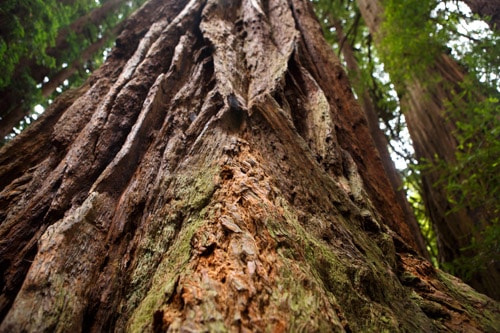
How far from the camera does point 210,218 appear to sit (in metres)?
1.43

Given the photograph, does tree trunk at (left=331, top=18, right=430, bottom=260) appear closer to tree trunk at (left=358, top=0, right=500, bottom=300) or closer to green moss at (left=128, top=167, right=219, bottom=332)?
tree trunk at (left=358, top=0, right=500, bottom=300)

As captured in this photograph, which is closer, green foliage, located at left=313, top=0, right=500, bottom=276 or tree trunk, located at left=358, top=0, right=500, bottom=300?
green foliage, located at left=313, top=0, right=500, bottom=276

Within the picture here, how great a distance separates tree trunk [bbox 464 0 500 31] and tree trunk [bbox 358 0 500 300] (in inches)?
34.3

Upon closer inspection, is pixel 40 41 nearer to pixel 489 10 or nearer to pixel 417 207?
pixel 489 10

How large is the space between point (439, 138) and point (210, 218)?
474cm

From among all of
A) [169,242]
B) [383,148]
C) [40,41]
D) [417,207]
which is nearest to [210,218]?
[169,242]

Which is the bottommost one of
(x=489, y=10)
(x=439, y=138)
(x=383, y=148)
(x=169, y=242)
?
(x=169, y=242)

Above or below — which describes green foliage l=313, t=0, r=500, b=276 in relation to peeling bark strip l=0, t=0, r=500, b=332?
above

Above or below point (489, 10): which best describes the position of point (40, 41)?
below

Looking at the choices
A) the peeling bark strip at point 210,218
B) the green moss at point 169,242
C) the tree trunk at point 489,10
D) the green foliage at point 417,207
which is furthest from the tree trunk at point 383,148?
the green moss at point 169,242

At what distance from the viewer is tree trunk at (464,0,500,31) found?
3.50 meters

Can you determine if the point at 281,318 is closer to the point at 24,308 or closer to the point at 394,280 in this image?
the point at 394,280

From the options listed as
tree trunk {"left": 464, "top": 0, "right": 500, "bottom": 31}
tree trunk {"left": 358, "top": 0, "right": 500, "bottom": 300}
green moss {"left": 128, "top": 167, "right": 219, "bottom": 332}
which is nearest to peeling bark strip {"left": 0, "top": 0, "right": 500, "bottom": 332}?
green moss {"left": 128, "top": 167, "right": 219, "bottom": 332}

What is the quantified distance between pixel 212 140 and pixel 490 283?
12.5 feet
